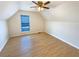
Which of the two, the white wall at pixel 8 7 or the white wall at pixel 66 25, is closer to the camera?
the white wall at pixel 8 7

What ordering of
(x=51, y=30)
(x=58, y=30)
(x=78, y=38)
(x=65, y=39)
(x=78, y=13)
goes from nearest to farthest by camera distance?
(x=78, y=13) < (x=78, y=38) < (x=65, y=39) < (x=58, y=30) < (x=51, y=30)

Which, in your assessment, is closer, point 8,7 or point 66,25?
point 8,7

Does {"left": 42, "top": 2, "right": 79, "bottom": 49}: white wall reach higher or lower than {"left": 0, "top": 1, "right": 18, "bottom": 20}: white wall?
lower

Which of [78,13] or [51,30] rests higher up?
[78,13]

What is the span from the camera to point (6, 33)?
3.54m

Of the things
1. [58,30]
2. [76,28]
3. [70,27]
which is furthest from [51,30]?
[76,28]

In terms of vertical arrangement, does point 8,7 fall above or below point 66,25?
above

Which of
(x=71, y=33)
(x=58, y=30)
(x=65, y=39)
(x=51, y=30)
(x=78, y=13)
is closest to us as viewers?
(x=78, y=13)

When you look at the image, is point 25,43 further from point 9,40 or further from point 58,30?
point 58,30

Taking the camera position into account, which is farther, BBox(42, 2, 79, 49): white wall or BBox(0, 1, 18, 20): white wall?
BBox(42, 2, 79, 49): white wall

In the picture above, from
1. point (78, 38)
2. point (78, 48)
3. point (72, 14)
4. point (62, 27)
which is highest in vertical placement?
point (72, 14)

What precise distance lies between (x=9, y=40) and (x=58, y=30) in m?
2.14

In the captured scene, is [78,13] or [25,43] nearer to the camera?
[78,13]

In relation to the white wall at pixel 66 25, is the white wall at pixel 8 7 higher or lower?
higher
